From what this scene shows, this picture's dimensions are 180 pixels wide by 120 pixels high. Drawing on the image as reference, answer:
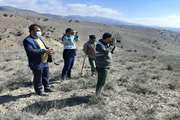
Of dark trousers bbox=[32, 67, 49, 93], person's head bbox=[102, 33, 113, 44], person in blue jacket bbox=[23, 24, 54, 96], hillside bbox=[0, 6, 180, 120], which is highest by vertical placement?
person's head bbox=[102, 33, 113, 44]

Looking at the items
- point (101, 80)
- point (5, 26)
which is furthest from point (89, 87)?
point (5, 26)

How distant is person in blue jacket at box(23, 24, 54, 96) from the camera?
30.1 ft

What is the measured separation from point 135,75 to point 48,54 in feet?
13.5

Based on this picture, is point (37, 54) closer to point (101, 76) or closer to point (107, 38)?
point (101, 76)

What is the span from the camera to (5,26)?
156ft

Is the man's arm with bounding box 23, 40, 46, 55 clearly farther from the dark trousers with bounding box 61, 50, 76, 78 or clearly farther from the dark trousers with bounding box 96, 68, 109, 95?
the dark trousers with bounding box 61, 50, 76, 78

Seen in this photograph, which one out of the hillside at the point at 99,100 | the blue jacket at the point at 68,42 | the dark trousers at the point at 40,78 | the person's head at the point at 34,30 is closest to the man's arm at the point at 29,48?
the person's head at the point at 34,30

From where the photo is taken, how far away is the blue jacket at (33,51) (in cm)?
916

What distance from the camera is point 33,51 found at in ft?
30.1

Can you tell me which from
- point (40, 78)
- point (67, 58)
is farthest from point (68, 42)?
point (40, 78)

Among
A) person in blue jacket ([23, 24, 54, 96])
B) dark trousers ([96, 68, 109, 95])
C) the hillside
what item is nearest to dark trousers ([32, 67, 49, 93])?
person in blue jacket ([23, 24, 54, 96])

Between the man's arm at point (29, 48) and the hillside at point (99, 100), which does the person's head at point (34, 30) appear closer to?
the man's arm at point (29, 48)

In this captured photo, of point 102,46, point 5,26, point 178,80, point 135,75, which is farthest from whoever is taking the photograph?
point 5,26

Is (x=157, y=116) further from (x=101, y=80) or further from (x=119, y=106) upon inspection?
(x=101, y=80)
